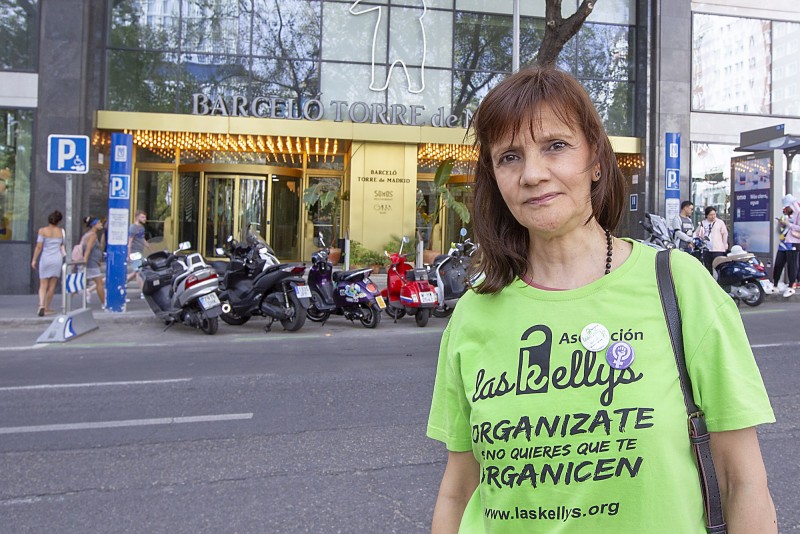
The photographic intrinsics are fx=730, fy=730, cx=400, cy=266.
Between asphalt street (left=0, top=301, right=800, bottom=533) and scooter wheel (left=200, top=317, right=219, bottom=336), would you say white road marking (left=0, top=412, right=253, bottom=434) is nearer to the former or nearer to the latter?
asphalt street (left=0, top=301, right=800, bottom=533)

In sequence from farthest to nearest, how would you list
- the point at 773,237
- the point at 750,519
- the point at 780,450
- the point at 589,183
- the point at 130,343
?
the point at 773,237 < the point at 130,343 < the point at 780,450 < the point at 589,183 < the point at 750,519

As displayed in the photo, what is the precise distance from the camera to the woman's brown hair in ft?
4.84

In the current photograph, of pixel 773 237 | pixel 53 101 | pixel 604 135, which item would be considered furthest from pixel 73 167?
pixel 773 237

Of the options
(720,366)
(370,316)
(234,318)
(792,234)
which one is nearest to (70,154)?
(234,318)

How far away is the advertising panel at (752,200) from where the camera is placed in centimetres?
1530

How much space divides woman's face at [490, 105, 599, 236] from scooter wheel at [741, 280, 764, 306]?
12.9 m

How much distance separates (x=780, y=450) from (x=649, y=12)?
18472 millimetres

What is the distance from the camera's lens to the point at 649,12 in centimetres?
2053

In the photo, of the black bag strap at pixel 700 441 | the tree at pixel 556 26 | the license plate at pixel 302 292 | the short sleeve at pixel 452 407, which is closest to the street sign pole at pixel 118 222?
the license plate at pixel 302 292

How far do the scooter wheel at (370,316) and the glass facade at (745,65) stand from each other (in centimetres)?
1363

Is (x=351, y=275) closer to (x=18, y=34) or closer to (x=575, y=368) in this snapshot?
(x=575, y=368)

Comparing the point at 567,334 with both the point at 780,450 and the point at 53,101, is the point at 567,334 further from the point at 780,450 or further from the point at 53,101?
the point at 53,101

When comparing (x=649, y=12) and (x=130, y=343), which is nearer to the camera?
(x=130, y=343)

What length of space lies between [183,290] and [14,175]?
8015 mm
